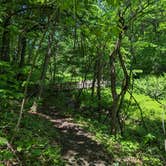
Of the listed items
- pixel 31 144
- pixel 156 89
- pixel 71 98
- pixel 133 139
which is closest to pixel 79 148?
pixel 31 144

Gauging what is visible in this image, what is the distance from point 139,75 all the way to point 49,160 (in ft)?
70.9

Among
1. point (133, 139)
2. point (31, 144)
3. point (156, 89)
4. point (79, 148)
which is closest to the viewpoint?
point (31, 144)

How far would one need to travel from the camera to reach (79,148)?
7.38 meters

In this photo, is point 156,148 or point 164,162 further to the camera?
point 156,148

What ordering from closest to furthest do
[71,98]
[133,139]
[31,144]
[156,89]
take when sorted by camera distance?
[31,144] → [133,139] → [71,98] → [156,89]

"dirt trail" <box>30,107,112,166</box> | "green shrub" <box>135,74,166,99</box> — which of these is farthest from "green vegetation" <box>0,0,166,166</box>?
"green shrub" <box>135,74,166,99</box>

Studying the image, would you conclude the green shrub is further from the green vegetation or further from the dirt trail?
the dirt trail

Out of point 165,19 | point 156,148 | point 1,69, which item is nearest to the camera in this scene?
point 1,69

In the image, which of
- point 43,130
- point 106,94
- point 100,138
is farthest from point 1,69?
point 106,94

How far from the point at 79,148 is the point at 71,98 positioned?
7564mm

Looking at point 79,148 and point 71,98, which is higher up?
point 71,98

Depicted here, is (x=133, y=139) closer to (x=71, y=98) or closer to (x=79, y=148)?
(x=79, y=148)

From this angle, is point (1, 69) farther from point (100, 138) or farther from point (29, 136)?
point (100, 138)

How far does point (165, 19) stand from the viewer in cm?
1073
